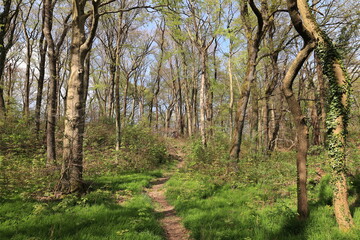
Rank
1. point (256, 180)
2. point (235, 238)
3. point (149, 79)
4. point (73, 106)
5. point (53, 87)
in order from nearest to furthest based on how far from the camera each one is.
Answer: point (235, 238), point (73, 106), point (256, 180), point (53, 87), point (149, 79)

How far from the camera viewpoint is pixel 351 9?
1100cm

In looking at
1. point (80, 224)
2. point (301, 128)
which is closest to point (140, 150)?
point (80, 224)

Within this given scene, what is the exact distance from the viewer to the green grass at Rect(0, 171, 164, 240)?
3.61 metres

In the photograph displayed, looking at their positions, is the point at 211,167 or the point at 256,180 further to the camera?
the point at 211,167

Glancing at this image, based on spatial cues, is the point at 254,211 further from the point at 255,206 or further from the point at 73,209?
the point at 73,209

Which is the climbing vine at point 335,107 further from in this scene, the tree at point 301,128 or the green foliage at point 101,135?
the green foliage at point 101,135

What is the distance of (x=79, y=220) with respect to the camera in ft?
13.7

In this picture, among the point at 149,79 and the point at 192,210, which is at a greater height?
the point at 149,79

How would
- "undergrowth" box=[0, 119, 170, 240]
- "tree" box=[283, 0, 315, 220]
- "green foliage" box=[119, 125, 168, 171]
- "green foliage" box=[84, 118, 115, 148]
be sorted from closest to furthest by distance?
"undergrowth" box=[0, 119, 170, 240], "tree" box=[283, 0, 315, 220], "green foliage" box=[119, 125, 168, 171], "green foliage" box=[84, 118, 115, 148]

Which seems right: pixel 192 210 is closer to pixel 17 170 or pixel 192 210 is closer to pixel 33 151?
pixel 17 170

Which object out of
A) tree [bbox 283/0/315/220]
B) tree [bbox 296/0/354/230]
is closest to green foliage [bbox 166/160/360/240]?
tree [bbox 283/0/315/220]

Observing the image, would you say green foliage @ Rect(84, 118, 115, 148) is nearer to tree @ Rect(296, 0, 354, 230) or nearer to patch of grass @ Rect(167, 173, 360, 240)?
patch of grass @ Rect(167, 173, 360, 240)

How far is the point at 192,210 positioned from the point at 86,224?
8.73 feet

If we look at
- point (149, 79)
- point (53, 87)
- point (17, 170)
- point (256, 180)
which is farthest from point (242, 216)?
point (149, 79)
